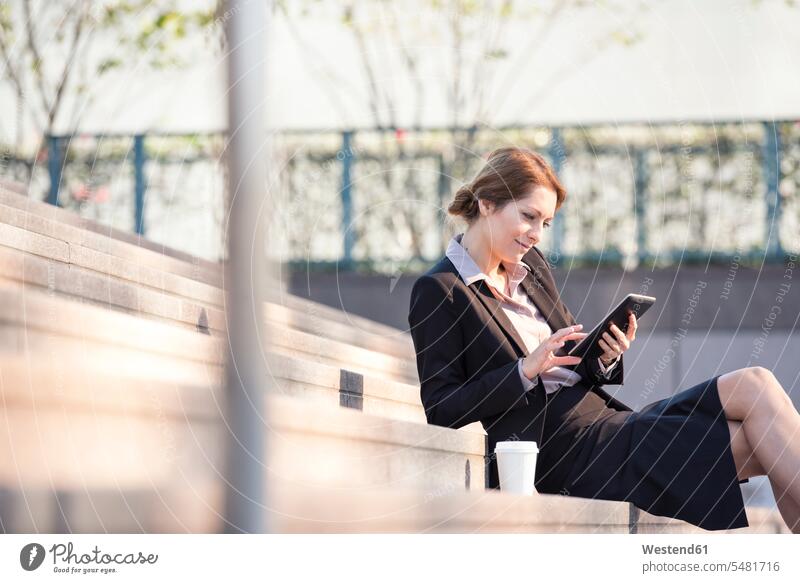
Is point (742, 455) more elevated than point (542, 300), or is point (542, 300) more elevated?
point (542, 300)

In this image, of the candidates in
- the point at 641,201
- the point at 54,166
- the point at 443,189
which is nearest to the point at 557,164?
the point at 641,201

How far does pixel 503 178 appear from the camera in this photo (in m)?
3.19

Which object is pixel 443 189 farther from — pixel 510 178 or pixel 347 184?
pixel 510 178

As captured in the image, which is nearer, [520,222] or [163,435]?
[163,435]

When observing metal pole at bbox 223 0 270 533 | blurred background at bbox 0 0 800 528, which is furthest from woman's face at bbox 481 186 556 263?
blurred background at bbox 0 0 800 528

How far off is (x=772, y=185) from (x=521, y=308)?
4.16m

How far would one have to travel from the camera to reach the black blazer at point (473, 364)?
2.98 meters

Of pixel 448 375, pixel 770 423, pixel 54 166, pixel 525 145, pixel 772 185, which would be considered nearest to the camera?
pixel 770 423

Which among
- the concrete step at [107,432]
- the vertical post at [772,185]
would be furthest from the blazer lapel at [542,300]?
the vertical post at [772,185]

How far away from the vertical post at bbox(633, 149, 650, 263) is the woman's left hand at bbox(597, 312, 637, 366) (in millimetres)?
3981

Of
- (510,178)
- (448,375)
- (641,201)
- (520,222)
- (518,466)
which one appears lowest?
(518,466)

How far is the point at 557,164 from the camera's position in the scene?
707 centimetres
